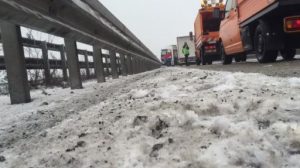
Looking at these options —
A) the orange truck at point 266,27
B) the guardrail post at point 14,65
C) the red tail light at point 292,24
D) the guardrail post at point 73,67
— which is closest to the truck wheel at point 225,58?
the orange truck at point 266,27

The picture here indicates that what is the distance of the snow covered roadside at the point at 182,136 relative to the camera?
7.35ft

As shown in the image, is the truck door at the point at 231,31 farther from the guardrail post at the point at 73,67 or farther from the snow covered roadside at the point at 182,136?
the snow covered roadside at the point at 182,136

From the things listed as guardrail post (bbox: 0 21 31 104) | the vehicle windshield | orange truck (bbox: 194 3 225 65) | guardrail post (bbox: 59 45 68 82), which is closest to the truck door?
guardrail post (bbox: 59 45 68 82)

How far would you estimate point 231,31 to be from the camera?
13.8 m

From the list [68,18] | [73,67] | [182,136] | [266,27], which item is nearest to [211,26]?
[266,27]

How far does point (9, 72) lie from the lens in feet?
19.0

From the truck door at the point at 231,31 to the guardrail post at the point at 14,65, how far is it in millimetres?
8036

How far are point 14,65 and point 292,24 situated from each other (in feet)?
20.0

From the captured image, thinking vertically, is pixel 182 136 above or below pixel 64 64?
below

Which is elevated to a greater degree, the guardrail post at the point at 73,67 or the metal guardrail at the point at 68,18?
the metal guardrail at the point at 68,18

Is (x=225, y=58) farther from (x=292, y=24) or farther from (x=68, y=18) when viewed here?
(x=68, y=18)

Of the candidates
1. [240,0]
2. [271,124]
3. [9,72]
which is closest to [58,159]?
[271,124]

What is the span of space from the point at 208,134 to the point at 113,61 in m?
11.0

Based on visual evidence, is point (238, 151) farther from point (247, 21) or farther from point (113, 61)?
point (113, 61)
